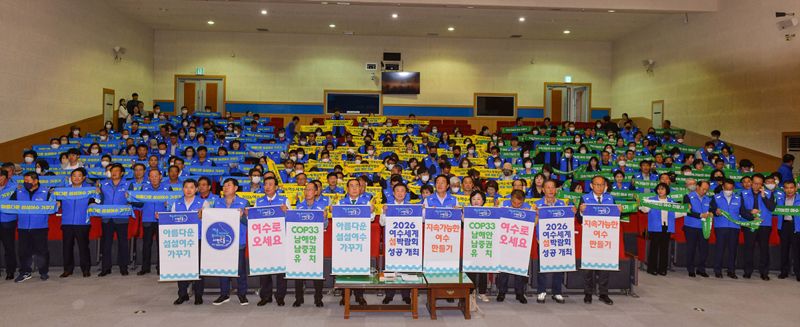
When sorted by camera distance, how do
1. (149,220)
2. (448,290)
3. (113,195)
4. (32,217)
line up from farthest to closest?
(149,220) < (113,195) < (32,217) < (448,290)

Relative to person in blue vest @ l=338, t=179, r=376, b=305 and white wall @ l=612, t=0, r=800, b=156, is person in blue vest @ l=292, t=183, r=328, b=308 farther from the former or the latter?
white wall @ l=612, t=0, r=800, b=156

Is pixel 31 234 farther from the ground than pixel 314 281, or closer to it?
farther from the ground

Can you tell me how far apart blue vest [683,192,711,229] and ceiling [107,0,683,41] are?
11.6 m

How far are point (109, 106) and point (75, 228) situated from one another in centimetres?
1396

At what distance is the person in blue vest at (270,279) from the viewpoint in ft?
24.1

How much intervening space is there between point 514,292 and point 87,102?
17721 mm

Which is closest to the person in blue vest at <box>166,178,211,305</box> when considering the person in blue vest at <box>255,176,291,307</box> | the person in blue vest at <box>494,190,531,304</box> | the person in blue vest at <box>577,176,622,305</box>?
the person in blue vest at <box>255,176,291,307</box>

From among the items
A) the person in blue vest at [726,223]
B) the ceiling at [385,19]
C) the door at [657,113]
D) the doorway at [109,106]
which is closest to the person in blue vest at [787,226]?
the person in blue vest at [726,223]

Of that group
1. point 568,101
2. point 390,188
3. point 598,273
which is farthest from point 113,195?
point 568,101

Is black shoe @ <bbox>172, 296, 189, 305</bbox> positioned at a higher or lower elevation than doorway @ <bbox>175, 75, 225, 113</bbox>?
lower

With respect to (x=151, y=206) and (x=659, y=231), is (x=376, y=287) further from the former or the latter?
(x=659, y=231)

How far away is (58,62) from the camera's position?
17.8 metres

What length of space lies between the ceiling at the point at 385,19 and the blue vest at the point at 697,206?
38.2ft

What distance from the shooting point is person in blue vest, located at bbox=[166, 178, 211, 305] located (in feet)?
24.2
